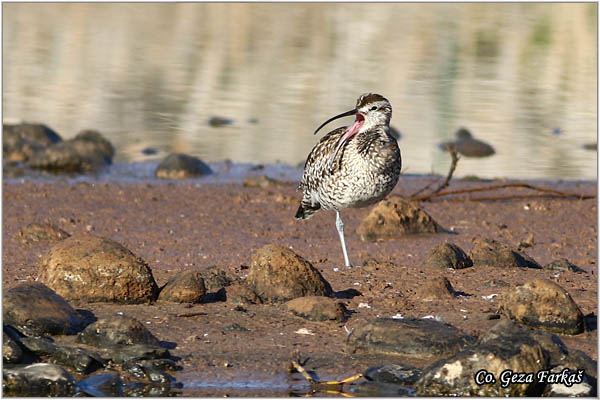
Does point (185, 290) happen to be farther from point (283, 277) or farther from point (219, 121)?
point (219, 121)

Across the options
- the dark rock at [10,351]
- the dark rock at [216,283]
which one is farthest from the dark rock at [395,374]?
the dark rock at [10,351]

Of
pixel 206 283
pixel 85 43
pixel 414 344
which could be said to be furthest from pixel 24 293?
pixel 85 43

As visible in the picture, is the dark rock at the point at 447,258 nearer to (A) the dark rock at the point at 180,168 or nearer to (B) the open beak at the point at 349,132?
(B) the open beak at the point at 349,132

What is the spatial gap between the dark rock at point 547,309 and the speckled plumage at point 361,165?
192 cm

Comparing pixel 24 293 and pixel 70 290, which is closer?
pixel 24 293

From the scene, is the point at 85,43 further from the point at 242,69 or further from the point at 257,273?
the point at 257,273

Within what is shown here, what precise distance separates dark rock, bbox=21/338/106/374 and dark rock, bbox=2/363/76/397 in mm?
193

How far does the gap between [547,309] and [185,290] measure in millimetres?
2451

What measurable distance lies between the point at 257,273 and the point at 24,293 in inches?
66.7

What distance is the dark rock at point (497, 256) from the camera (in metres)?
8.63

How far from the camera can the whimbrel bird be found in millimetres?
8477

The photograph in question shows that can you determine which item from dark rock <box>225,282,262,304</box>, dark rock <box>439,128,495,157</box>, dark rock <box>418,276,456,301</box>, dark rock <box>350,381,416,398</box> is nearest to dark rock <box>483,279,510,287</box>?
dark rock <box>418,276,456,301</box>

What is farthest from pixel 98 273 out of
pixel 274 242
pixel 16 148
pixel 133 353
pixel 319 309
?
pixel 16 148

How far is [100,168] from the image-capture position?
1462 centimetres
